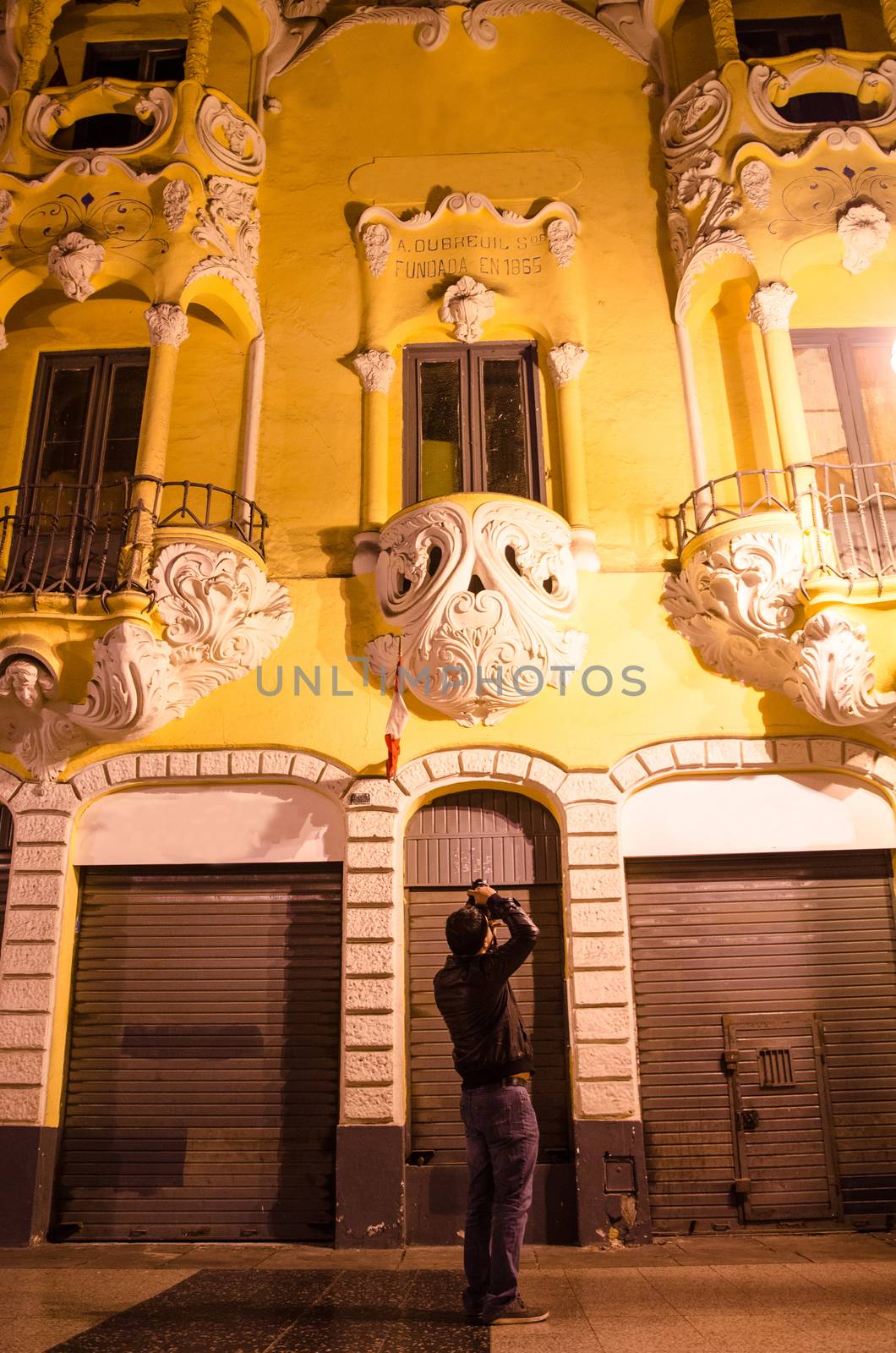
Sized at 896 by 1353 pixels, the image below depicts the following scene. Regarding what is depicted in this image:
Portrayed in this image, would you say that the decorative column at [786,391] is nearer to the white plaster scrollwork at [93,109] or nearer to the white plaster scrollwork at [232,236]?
the white plaster scrollwork at [232,236]

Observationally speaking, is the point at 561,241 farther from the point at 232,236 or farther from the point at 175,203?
the point at 175,203

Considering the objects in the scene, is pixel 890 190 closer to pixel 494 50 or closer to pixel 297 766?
pixel 494 50

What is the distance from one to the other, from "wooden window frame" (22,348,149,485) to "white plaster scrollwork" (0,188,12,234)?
1.24m

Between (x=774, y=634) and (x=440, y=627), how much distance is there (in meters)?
2.77

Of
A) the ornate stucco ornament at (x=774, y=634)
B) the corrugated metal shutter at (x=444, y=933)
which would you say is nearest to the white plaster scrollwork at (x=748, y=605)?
the ornate stucco ornament at (x=774, y=634)

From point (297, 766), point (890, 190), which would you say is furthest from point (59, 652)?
point (890, 190)

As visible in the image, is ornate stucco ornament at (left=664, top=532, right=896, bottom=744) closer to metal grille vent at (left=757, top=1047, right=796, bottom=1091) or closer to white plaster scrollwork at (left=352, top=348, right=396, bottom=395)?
metal grille vent at (left=757, top=1047, right=796, bottom=1091)

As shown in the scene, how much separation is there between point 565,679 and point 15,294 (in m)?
6.59

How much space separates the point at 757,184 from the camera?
954 cm

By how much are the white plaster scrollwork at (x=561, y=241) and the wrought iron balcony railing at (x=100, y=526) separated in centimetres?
403

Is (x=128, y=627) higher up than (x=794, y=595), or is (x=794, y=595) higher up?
(x=794, y=595)

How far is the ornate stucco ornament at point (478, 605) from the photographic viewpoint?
26.9 feet

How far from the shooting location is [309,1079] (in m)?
7.80

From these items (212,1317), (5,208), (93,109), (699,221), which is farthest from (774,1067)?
(93,109)
